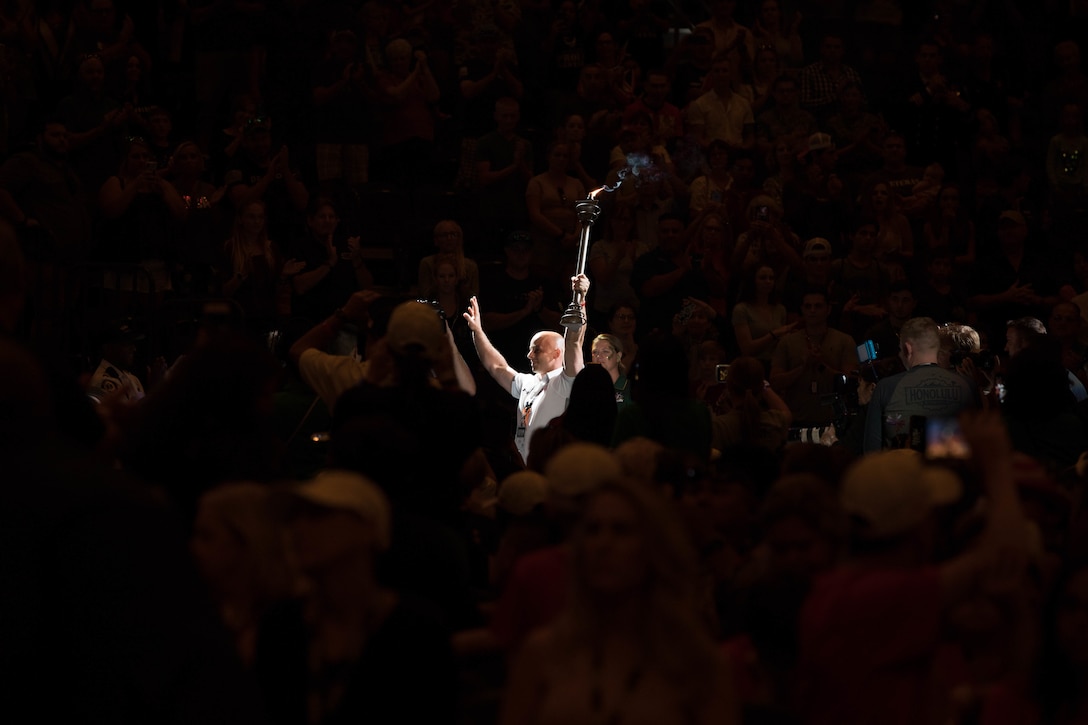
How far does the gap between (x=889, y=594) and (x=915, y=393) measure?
4349mm

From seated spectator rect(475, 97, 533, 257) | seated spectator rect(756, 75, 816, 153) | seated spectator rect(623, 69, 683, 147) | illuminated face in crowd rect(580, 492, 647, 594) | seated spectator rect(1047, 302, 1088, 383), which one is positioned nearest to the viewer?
illuminated face in crowd rect(580, 492, 647, 594)

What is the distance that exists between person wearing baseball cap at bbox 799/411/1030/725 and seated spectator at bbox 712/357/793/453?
368 centimetres

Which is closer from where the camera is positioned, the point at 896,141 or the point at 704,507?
the point at 704,507

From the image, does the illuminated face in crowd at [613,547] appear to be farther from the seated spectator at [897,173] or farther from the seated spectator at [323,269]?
the seated spectator at [897,173]

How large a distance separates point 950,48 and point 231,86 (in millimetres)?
6943

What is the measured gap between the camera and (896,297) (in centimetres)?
1134

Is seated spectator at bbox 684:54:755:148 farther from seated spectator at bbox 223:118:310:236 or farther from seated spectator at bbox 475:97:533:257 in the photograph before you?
seated spectator at bbox 223:118:310:236

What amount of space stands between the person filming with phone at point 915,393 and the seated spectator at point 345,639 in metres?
4.61

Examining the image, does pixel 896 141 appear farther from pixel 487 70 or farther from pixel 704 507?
pixel 704 507

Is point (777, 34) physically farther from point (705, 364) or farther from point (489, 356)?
point (489, 356)

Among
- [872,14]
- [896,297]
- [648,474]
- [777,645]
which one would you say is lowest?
[777,645]

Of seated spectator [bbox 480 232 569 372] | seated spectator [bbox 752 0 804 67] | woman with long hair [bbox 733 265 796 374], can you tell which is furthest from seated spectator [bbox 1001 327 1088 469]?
seated spectator [bbox 752 0 804 67]

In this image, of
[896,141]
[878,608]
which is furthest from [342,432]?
[896,141]

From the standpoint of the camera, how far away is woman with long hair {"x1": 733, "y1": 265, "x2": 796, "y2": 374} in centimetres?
1073
